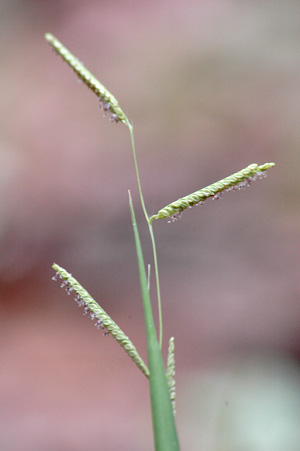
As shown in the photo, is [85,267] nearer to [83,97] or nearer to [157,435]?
[83,97]

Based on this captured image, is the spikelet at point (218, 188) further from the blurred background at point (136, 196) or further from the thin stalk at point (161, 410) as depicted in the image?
the blurred background at point (136, 196)

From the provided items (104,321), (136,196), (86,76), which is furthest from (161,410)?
(136,196)

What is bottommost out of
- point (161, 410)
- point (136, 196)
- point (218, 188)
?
point (161, 410)

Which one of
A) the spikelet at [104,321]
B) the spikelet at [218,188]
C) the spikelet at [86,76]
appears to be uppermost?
the spikelet at [86,76]

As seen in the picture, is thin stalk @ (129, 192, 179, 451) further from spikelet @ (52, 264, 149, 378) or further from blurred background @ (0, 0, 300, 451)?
blurred background @ (0, 0, 300, 451)

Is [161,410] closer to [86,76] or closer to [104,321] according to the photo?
[104,321]

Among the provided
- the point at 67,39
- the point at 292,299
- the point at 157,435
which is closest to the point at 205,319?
the point at 292,299

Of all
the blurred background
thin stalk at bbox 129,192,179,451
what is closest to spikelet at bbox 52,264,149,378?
thin stalk at bbox 129,192,179,451

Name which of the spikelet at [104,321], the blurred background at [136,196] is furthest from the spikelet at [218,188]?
the blurred background at [136,196]
